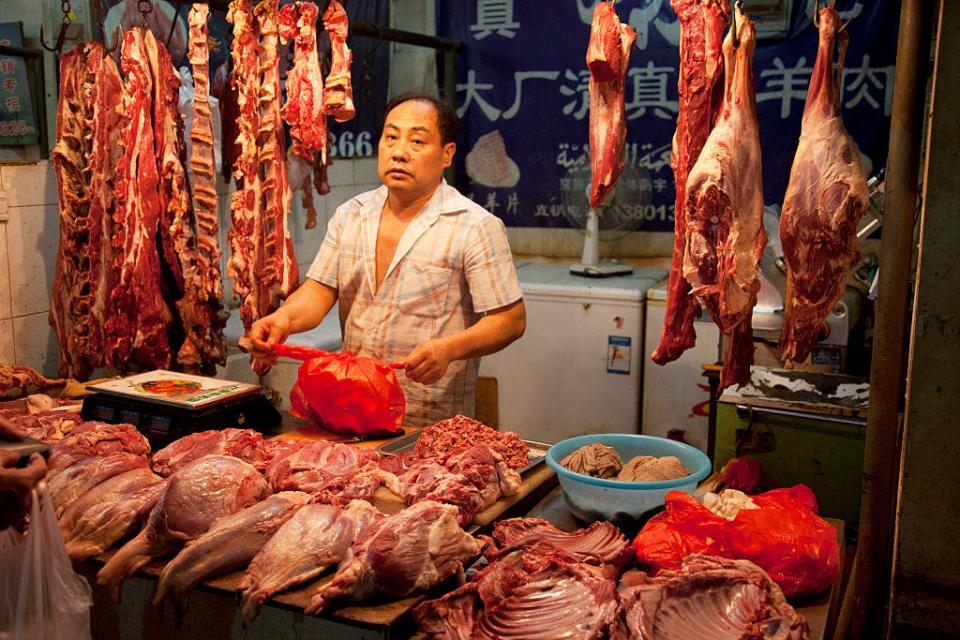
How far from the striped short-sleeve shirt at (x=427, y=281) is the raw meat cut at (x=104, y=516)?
157 centimetres

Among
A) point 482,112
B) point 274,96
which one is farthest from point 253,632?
point 482,112

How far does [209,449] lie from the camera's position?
2.92 meters

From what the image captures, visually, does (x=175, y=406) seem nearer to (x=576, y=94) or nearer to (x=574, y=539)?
(x=574, y=539)

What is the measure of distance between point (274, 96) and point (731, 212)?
214 cm

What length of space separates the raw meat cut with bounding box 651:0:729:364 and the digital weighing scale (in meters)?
1.52

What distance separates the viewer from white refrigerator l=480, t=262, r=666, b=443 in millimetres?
5523

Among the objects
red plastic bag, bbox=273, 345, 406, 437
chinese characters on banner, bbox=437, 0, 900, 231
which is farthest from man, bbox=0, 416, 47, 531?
chinese characters on banner, bbox=437, 0, 900, 231

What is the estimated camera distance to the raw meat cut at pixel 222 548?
2176 millimetres

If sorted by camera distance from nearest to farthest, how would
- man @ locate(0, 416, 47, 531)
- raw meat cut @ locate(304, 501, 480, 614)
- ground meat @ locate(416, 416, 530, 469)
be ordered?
man @ locate(0, 416, 47, 531) → raw meat cut @ locate(304, 501, 480, 614) → ground meat @ locate(416, 416, 530, 469)

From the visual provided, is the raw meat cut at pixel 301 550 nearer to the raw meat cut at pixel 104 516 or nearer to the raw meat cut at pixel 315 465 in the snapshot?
the raw meat cut at pixel 315 465

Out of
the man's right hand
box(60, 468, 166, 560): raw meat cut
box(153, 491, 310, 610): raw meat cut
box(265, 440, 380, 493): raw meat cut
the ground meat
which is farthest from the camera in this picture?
the man's right hand

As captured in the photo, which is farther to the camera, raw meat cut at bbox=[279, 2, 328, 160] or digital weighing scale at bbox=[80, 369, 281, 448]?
raw meat cut at bbox=[279, 2, 328, 160]

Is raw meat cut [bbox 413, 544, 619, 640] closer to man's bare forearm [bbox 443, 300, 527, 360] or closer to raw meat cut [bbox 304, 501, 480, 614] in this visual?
raw meat cut [bbox 304, 501, 480, 614]

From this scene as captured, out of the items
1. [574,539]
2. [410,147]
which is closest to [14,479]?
[574,539]
